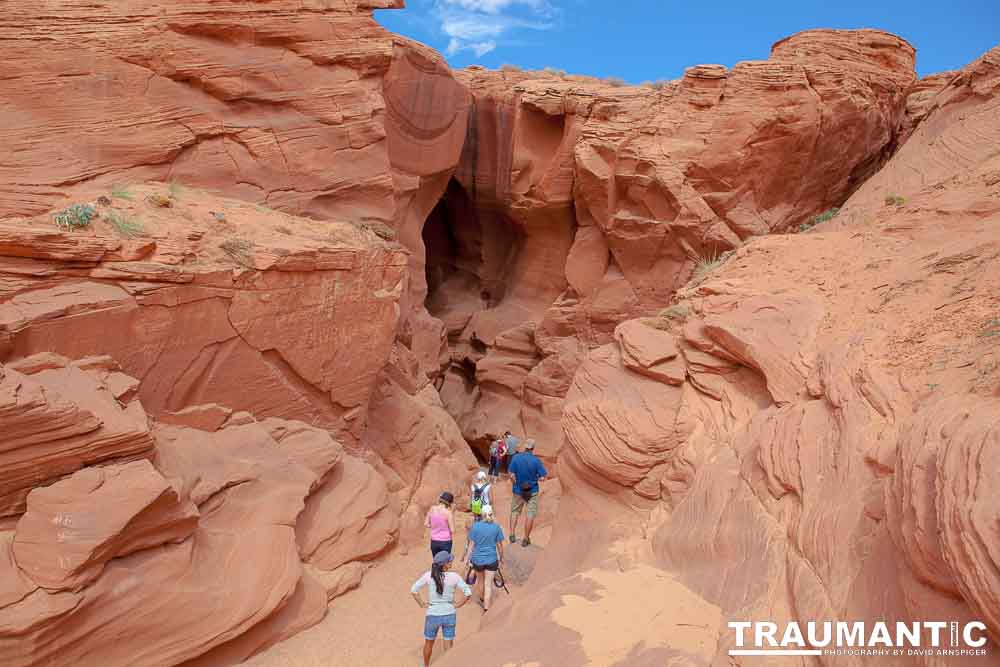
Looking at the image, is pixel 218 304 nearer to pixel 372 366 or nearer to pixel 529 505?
pixel 372 366

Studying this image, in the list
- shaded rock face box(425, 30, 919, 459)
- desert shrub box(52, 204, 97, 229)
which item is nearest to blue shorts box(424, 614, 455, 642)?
desert shrub box(52, 204, 97, 229)

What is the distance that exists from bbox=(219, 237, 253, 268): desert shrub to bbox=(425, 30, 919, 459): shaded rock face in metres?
7.98

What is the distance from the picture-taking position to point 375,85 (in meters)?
11.7

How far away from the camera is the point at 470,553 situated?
263 inches

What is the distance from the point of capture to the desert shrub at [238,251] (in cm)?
831

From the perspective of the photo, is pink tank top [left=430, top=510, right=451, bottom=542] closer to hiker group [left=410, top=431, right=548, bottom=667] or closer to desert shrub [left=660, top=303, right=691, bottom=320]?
hiker group [left=410, top=431, right=548, bottom=667]

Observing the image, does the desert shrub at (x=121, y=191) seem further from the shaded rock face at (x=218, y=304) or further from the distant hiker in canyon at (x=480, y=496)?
the distant hiker in canyon at (x=480, y=496)

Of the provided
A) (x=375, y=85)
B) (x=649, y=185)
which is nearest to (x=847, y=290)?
(x=375, y=85)

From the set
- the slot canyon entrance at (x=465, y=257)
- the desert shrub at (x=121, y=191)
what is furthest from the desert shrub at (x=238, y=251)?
the slot canyon entrance at (x=465, y=257)

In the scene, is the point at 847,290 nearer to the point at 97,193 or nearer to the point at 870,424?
the point at 870,424

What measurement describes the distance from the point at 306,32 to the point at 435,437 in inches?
287

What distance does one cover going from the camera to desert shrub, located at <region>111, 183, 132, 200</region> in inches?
328

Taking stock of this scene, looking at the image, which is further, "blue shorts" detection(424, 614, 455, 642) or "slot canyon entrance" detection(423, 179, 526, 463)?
"slot canyon entrance" detection(423, 179, 526, 463)

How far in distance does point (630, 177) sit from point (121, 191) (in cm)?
1137
